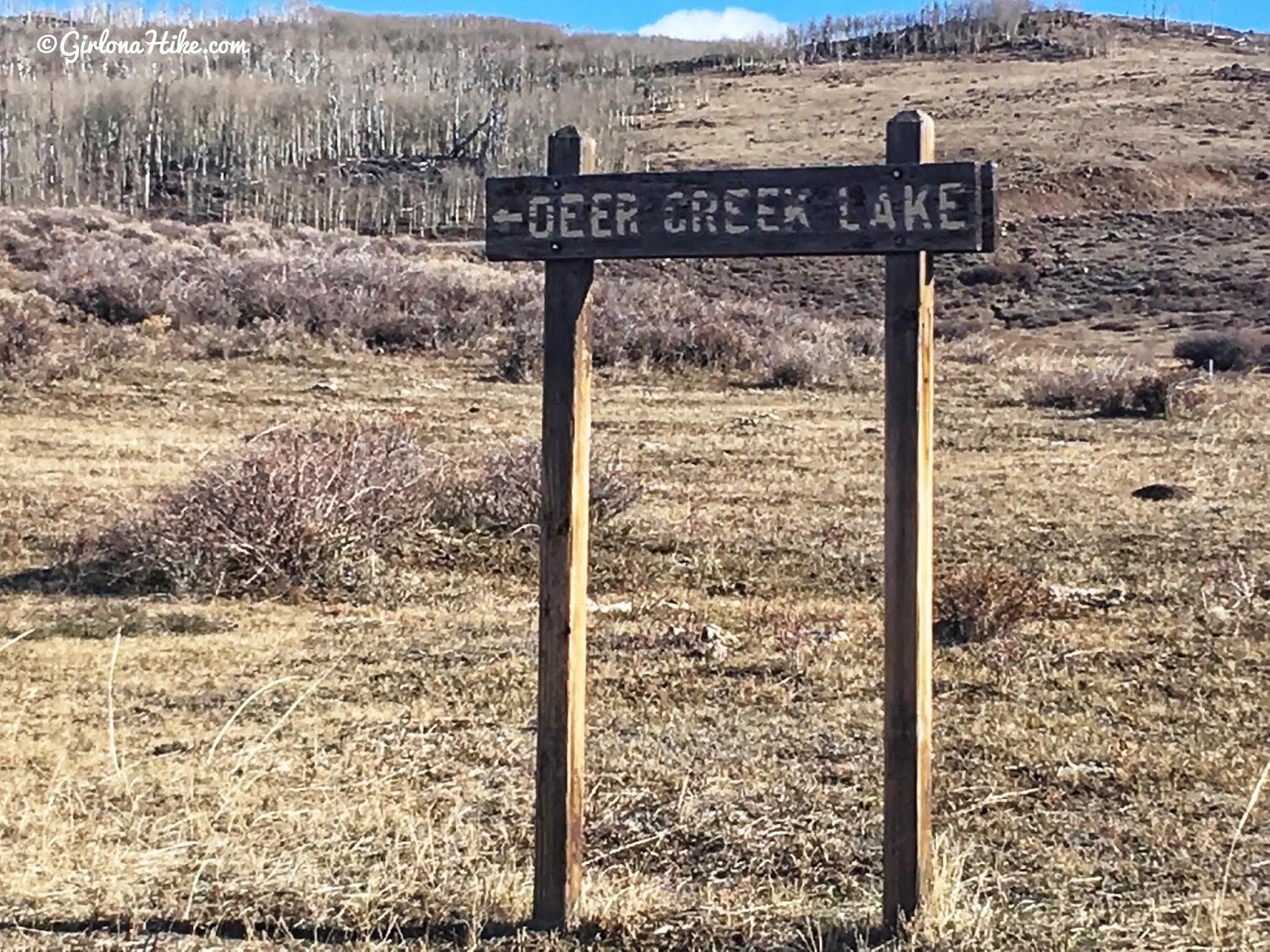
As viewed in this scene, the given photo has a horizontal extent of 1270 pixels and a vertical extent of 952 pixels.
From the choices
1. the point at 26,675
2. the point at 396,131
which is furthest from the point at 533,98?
the point at 26,675

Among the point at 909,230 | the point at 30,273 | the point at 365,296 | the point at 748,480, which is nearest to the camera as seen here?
the point at 909,230

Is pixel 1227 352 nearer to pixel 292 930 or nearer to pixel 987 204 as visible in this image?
pixel 987 204

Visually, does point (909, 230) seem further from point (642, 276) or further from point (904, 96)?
point (904, 96)

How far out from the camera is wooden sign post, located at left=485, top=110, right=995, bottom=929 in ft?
12.3

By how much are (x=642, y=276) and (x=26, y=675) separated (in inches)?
1428

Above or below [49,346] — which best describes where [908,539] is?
below

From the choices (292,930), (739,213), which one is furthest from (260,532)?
(739,213)

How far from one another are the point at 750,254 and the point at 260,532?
5.60 meters

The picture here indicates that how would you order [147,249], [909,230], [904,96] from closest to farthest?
[909,230], [147,249], [904,96]

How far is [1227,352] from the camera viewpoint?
91.0 ft

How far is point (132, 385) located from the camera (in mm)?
17516

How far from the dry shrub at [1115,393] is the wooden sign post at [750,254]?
48.1 feet

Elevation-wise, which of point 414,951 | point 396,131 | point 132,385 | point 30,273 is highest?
point 396,131

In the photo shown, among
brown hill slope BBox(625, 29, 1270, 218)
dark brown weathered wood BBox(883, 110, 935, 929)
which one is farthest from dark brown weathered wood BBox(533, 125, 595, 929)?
brown hill slope BBox(625, 29, 1270, 218)
